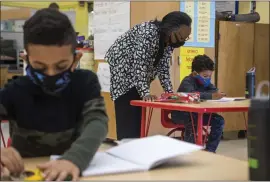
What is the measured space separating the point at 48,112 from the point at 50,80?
113mm

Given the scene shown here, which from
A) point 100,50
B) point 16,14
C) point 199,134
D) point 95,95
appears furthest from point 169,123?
point 16,14

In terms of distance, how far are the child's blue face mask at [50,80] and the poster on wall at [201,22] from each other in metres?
3.85

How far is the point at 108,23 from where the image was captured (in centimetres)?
469

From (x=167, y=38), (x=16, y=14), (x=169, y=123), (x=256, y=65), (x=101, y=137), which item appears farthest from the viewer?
(x=16, y=14)

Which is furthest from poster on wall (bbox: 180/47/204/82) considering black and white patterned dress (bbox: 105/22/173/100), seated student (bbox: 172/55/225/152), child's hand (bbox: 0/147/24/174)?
child's hand (bbox: 0/147/24/174)

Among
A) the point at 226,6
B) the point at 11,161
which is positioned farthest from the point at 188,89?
the point at 226,6

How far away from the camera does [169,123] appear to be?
359 cm

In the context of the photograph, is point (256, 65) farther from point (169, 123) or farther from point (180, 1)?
point (169, 123)

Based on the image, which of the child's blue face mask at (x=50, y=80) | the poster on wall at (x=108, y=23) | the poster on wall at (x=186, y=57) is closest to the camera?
the child's blue face mask at (x=50, y=80)

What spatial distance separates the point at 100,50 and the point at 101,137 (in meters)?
3.84

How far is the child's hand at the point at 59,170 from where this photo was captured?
2.77ft

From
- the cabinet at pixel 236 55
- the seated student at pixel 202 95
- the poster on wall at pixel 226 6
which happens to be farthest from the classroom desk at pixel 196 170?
the poster on wall at pixel 226 6

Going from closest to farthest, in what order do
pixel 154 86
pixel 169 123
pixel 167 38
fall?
pixel 167 38
pixel 169 123
pixel 154 86

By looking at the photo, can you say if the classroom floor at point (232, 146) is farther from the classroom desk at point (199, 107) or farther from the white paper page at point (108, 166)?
the white paper page at point (108, 166)
